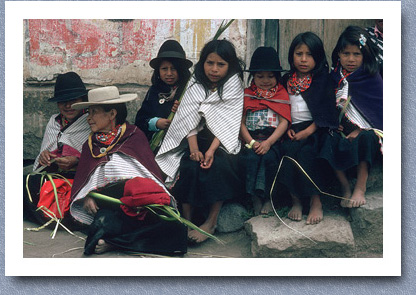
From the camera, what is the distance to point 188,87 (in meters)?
4.31

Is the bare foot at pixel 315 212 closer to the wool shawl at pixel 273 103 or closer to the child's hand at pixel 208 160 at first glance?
the wool shawl at pixel 273 103

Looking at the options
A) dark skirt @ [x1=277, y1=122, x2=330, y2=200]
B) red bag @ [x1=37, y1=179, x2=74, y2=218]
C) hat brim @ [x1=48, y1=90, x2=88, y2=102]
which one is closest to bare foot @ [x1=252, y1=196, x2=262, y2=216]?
dark skirt @ [x1=277, y1=122, x2=330, y2=200]

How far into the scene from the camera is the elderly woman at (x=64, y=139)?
4371 millimetres

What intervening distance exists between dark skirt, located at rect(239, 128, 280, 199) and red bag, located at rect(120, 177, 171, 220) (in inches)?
22.8

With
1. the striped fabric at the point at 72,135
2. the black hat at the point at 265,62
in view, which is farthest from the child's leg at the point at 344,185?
the striped fabric at the point at 72,135

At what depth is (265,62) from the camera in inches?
162

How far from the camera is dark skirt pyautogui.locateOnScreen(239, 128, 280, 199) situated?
13.4ft

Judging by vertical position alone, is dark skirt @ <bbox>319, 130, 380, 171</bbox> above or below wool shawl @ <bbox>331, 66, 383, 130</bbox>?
below

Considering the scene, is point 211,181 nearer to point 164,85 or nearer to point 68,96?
point 164,85

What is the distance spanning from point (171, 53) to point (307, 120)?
1.13 m

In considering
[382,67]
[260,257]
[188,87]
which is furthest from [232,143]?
[382,67]

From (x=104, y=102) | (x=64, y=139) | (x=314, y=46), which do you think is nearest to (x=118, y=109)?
(x=104, y=102)

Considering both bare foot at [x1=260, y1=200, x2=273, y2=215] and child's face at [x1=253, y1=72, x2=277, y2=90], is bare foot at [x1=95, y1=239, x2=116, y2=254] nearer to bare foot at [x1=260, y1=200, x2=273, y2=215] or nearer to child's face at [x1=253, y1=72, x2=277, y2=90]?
bare foot at [x1=260, y1=200, x2=273, y2=215]

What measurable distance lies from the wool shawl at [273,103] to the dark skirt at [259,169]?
0.27 meters
